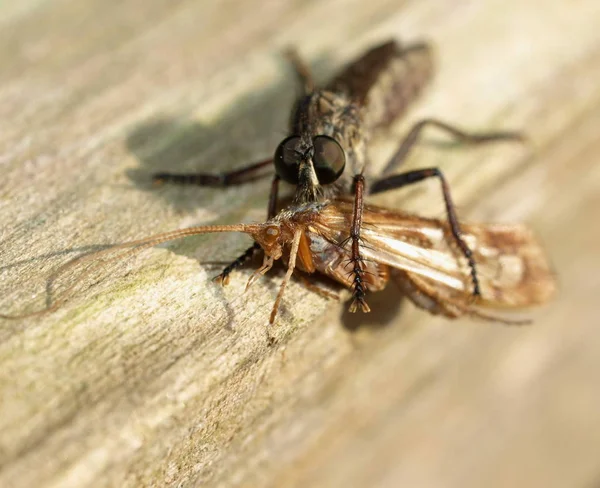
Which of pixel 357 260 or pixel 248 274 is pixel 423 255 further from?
pixel 248 274

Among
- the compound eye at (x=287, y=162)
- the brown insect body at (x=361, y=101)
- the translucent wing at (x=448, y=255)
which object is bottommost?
the translucent wing at (x=448, y=255)

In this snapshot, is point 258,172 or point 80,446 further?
point 258,172

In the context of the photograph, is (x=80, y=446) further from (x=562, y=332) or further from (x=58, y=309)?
(x=562, y=332)

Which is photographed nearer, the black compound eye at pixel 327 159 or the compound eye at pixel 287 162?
the compound eye at pixel 287 162

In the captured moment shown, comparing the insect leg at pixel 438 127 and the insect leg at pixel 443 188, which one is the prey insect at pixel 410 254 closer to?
the insect leg at pixel 443 188

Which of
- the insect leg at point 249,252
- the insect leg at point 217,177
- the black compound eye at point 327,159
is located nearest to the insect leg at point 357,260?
the black compound eye at point 327,159

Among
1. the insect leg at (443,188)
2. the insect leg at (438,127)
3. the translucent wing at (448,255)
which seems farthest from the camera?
the insect leg at (438,127)

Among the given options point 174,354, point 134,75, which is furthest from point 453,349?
point 134,75
